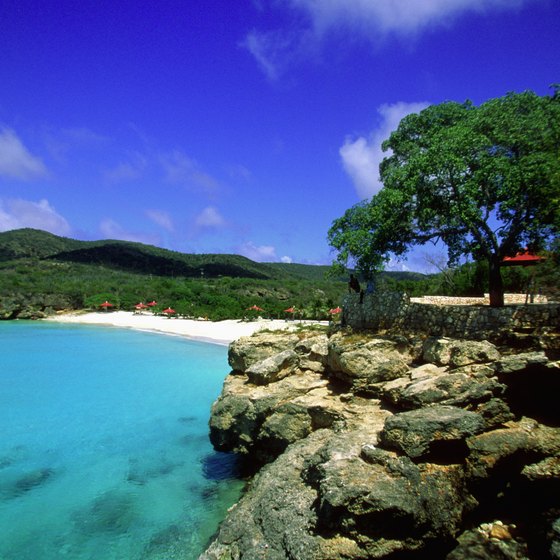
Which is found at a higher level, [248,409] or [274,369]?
[274,369]

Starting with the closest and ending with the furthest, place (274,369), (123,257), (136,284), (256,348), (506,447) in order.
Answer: (506,447), (274,369), (256,348), (136,284), (123,257)

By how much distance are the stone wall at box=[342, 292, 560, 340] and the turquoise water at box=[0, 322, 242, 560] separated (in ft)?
20.7

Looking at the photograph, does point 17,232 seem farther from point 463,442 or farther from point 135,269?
point 463,442

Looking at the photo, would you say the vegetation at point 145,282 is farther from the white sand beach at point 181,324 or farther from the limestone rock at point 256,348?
the limestone rock at point 256,348

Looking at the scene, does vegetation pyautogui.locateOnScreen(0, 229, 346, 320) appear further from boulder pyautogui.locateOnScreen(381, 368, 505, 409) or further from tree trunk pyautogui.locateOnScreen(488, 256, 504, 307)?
boulder pyautogui.locateOnScreen(381, 368, 505, 409)

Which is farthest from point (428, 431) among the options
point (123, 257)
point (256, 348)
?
point (123, 257)

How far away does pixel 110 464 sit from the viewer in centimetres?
1130

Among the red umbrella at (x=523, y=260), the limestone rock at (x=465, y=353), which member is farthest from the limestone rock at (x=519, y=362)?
the red umbrella at (x=523, y=260)

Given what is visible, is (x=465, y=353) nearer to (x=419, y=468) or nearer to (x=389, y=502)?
(x=419, y=468)

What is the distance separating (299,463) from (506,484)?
365cm

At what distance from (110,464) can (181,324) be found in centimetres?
3161

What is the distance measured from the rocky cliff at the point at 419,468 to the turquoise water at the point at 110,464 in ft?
6.98

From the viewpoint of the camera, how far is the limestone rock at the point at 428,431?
20.1ft

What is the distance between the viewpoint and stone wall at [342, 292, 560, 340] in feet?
30.1
